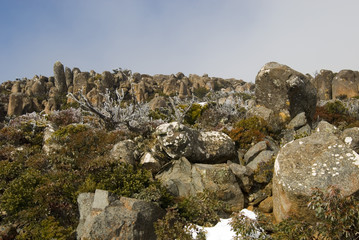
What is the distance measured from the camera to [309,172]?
18.7ft

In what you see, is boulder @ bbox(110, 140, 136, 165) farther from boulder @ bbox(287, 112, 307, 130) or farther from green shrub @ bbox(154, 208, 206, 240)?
boulder @ bbox(287, 112, 307, 130)

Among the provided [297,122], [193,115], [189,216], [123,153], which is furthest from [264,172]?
[193,115]

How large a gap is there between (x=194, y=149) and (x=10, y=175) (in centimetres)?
600

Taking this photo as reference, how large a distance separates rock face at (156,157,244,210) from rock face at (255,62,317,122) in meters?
5.79

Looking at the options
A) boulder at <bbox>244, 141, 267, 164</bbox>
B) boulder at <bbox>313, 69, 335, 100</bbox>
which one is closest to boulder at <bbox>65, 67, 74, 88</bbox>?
boulder at <bbox>313, 69, 335, 100</bbox>

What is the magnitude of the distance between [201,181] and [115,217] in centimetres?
295

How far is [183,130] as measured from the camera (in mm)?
8484

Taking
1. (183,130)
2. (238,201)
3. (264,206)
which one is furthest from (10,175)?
(264,206)

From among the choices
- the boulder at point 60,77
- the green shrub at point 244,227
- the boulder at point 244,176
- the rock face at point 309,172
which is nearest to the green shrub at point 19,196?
the green shrub at point 244,227

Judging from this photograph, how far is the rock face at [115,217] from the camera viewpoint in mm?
5391

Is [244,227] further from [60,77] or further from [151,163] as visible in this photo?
[60,77]

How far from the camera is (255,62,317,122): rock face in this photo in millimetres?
11695

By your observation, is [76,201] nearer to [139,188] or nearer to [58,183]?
[58,183]

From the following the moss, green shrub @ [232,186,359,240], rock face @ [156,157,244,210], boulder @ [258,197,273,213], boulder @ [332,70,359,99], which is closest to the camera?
green shrub @ [232,186,359,240]
